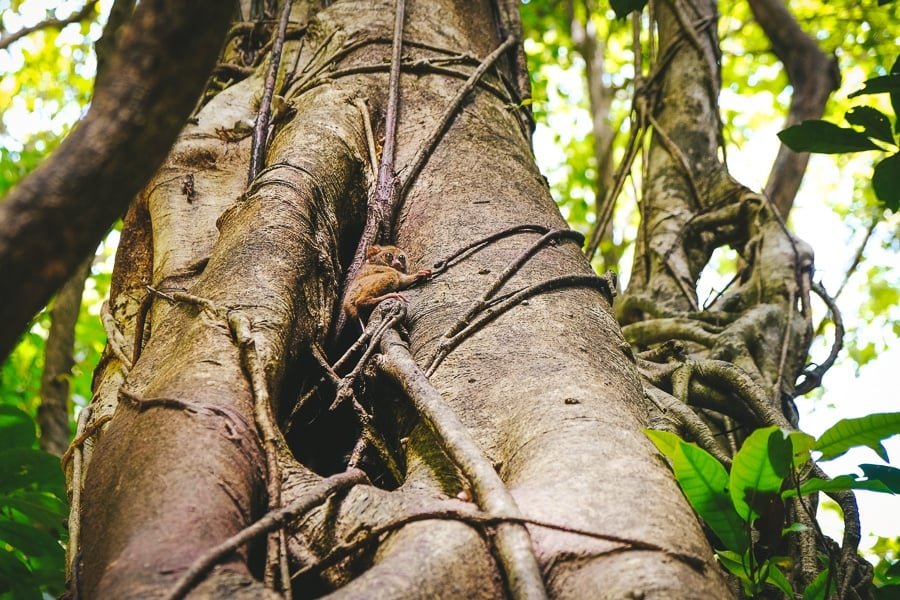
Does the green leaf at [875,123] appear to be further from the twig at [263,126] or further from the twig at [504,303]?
the twig at [263,126]

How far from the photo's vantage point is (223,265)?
1749 mm

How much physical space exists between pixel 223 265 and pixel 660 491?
104cm

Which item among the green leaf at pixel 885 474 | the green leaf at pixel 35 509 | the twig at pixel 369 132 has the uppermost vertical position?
the twig at pixel 369 132

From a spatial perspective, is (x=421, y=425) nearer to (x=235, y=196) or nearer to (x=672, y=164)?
(x=235, y=196)

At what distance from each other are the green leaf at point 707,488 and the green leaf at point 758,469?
0.02m

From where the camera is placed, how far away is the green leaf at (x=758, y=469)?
1273 millimetres

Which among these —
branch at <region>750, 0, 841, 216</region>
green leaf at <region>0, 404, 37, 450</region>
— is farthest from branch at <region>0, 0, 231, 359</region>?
branch at <region>750, 0, 841, 216</region>

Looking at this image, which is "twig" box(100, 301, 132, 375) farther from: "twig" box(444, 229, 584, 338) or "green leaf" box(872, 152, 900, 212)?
"green leaf" box(872, 152, 900, 212)

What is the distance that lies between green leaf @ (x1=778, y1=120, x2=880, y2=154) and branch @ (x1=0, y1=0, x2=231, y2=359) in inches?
61.8

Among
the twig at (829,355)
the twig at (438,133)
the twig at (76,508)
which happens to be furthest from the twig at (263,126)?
the twig at (829,355)

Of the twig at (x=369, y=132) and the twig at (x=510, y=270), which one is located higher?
the twig at (x=369, y=132)

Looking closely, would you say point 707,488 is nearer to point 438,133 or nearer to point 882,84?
point 882,84

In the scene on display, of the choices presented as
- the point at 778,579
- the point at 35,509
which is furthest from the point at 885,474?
the point at 35,509

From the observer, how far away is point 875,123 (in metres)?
1.85
